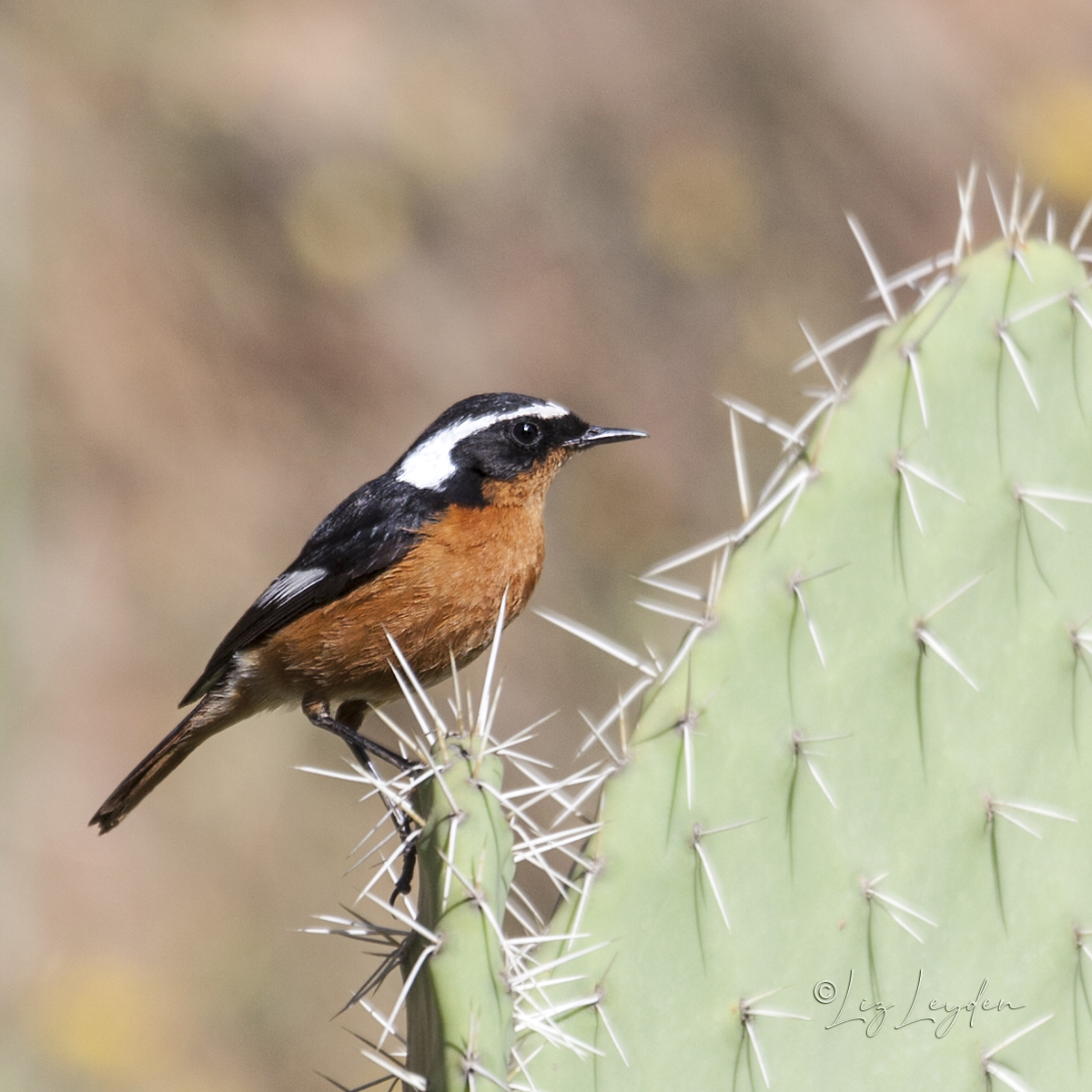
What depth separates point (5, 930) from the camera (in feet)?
20.3

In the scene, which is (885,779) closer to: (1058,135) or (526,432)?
(526,432)

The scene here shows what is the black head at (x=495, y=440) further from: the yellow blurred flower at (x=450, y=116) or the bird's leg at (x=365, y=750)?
the yellow blurred flower at (x=450, y=116)

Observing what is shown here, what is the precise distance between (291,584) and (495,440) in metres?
0.68

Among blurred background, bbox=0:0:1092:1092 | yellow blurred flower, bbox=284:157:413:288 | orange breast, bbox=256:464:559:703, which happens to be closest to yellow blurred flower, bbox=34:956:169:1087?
blurred background, bbox=0:0:1092:1092

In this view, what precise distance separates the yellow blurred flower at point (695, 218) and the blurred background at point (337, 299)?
21 millimetres

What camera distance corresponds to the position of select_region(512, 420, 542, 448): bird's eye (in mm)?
3287

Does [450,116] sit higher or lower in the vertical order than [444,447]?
higher

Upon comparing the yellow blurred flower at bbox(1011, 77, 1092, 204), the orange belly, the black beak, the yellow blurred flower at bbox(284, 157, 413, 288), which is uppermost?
the yellow blurred flower at bbox(284, 157, 413, 288)

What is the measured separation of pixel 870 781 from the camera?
204 cm

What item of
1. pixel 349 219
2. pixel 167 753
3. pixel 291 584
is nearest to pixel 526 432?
pixel 291 584

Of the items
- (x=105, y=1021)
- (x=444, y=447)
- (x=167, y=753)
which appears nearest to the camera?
(x=444, y=447)

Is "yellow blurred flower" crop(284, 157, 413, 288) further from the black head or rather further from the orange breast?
the orange breast

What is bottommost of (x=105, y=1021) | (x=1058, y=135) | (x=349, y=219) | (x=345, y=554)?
(x=105, y=1021)

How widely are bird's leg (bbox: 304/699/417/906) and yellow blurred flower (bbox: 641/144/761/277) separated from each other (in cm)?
534
